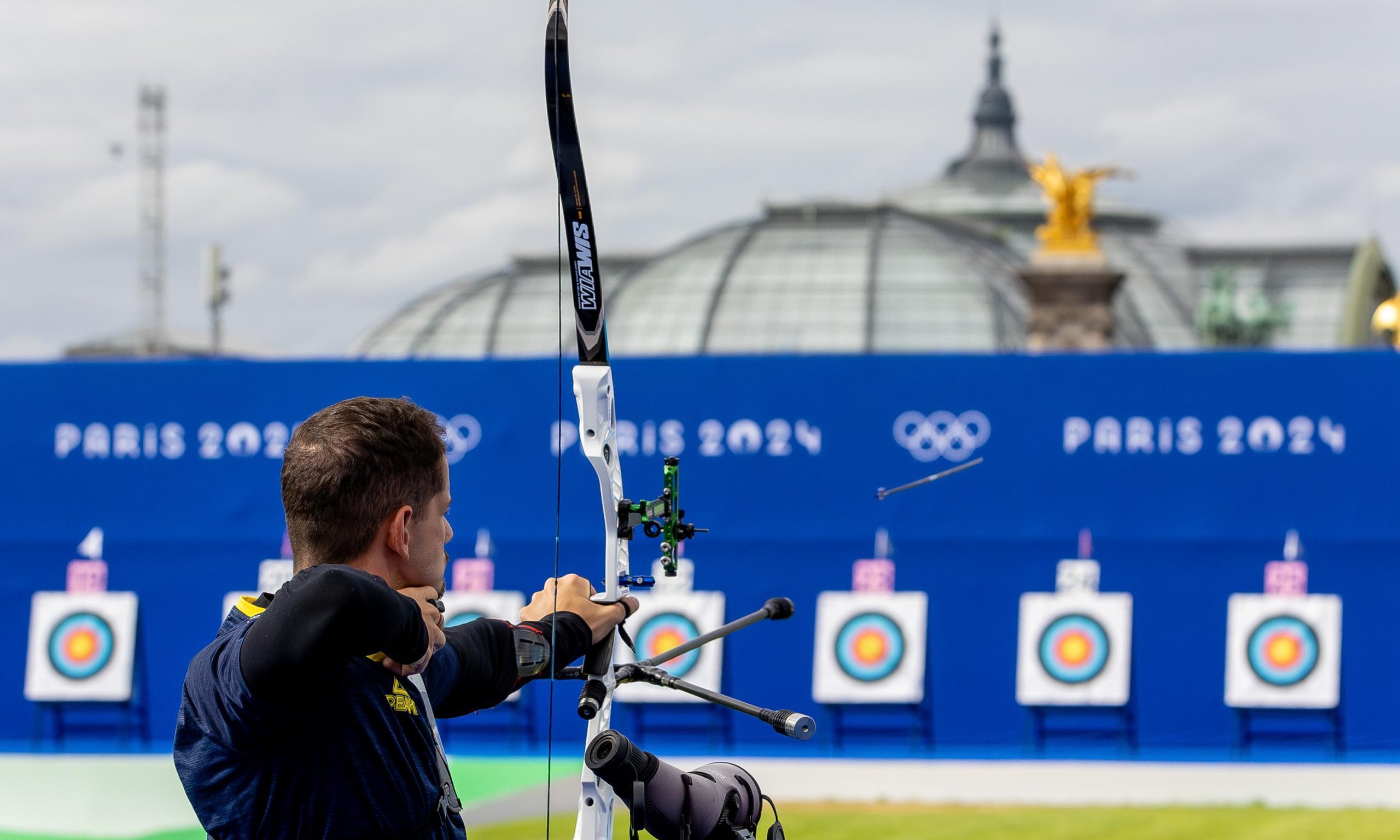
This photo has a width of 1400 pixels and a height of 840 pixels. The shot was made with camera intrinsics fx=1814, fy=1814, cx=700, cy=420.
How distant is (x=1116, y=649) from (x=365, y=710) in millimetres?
8900

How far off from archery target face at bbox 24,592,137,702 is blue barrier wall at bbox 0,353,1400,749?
0.33ft

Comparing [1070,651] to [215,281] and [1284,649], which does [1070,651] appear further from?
[215,281]

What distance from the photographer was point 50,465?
11.1 metres

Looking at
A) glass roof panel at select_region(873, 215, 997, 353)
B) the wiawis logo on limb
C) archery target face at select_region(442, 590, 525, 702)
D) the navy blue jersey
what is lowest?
archery target face at select_region(442, 590, 525, 702)

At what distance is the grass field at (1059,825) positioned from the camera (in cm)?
838

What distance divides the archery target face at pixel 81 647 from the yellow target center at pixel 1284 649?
22.0 ft

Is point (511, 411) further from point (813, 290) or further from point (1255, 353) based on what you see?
point (813, 290)

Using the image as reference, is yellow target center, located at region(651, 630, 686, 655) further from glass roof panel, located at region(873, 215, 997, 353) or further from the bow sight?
glass roof panel, located at region(873, 215, 997, 353)

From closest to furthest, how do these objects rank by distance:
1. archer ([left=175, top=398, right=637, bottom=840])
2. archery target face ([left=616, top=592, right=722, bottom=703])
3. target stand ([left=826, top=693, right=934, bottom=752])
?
archer ([left=175, top=398, right=637, bottom=840]) < target stand ([left=826, top=693, right=934, bottom=752]) < archery target face ([left=616, top=592, right=722, bottom=703])

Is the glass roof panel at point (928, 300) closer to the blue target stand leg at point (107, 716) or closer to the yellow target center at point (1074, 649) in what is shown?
the yellow target center at point (1074, 649)

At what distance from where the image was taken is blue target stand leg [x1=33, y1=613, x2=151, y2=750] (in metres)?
11.1

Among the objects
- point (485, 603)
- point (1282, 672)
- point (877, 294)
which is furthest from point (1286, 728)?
point (877, 294)

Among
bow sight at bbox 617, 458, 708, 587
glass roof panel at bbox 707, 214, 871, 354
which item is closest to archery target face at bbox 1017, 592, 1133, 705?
bow sight at bbox 617, 458, 708, 587

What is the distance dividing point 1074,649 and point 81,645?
582cm
